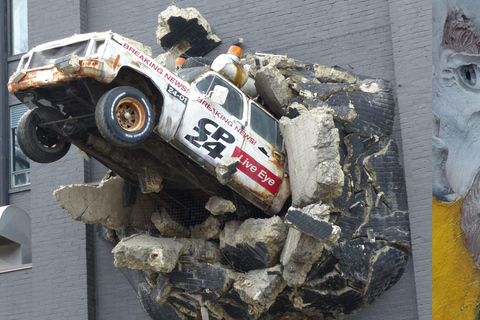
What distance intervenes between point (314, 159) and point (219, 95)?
4.77 ft

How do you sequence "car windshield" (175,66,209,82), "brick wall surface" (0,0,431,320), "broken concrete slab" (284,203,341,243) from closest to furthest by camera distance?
1. "broken concrete slab" (284,203,341,243)
2. "car windshield" (175,66,209,82)
3. "brick wall surface" (0,0,431,320)

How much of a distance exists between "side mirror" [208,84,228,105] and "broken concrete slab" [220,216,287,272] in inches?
65.0

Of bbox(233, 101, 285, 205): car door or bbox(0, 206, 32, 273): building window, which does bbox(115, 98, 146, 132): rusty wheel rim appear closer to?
bbox(233, 101, 285, 205): car door

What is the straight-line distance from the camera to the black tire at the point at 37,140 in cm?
974

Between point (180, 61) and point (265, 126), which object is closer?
point (265, 126)

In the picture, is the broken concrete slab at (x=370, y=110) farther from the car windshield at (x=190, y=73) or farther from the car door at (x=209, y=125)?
the car windshield at (x=190, y=73)

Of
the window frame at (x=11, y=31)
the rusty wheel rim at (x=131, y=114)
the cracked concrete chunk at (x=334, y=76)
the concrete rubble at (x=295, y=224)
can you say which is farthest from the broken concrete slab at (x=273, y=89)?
the window frame at (x=11, y=31)

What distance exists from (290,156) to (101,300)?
4.15 metres

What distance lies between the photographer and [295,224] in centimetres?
933

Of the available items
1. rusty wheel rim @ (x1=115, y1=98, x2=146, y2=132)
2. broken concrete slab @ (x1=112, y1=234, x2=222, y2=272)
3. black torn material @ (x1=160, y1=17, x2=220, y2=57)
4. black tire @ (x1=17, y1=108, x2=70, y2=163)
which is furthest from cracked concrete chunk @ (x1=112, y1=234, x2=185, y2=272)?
black torn material @ (x1=160, y1=17, x2=220, y2=57)

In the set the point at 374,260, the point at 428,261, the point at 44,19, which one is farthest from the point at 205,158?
the point at 44,19

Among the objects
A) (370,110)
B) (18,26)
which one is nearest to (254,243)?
(370,110)

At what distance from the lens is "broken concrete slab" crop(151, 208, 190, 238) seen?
36.0 ft

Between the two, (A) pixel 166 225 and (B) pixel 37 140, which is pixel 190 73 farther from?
(A) pixel 166 225
